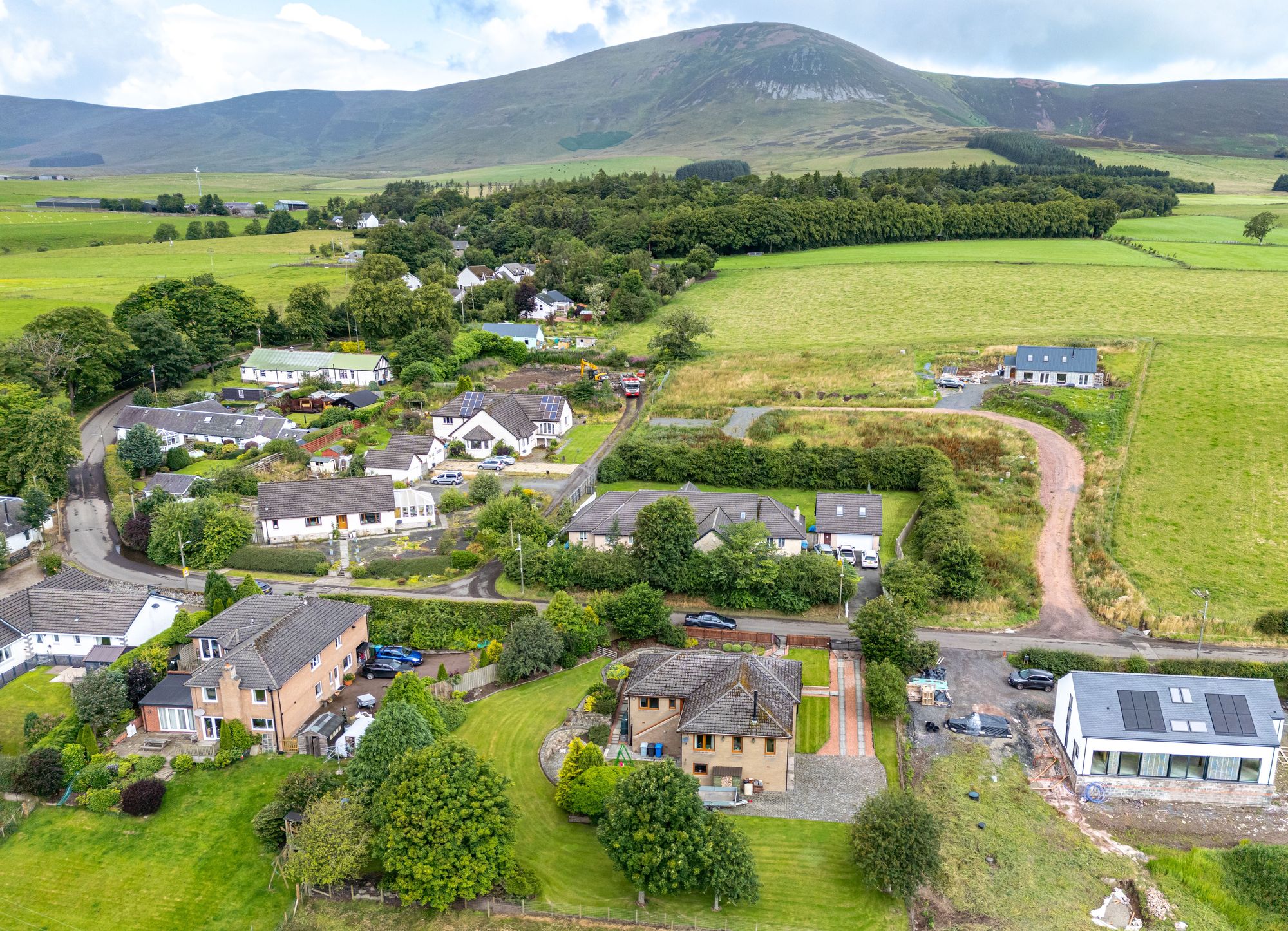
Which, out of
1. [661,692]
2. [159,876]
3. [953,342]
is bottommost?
[159,876]

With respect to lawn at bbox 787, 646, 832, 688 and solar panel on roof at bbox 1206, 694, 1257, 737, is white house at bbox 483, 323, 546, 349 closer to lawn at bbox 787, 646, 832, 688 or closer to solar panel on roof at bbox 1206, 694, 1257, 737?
lawn at bbox 787, 646, 832, 688

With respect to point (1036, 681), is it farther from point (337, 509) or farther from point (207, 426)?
point (207, 426)

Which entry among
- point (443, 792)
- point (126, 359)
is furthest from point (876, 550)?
point (126, 359)

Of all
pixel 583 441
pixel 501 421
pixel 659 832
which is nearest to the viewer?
pixel 659 832

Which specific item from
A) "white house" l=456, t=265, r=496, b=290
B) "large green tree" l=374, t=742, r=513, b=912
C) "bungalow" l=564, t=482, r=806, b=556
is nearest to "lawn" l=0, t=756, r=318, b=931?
"large green tree" l=374, t=742, r=513, b=912

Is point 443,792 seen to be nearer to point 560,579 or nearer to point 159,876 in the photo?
point 159,876

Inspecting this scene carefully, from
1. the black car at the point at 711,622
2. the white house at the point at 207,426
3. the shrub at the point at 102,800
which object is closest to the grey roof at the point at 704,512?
the black car at the point at 711,622

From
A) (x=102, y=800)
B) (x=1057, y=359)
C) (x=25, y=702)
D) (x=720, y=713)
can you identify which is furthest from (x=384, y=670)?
(x=1057, y=359)
